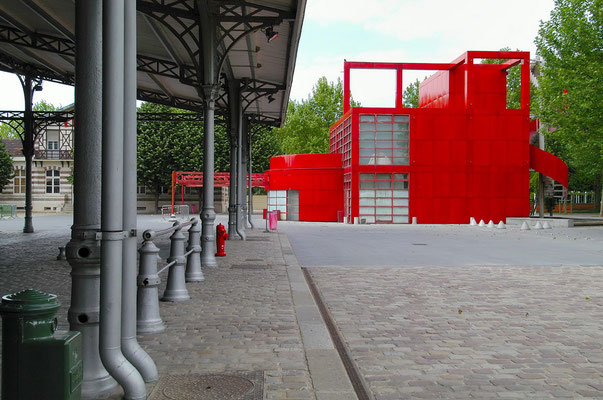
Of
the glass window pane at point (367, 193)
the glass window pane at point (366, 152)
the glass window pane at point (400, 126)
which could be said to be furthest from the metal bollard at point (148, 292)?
the glass window pane at point (400, 126)

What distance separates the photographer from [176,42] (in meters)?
15.5

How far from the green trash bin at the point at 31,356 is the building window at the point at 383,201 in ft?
111

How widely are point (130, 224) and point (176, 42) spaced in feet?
39.6

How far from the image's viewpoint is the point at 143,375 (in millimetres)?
4387

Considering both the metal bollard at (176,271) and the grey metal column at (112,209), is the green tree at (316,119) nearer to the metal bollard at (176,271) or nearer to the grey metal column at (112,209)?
the metal bollard at (176,271)

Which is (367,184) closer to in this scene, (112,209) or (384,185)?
(384,185)

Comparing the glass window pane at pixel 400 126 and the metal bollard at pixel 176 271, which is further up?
the glass window pane at pixel 400 126

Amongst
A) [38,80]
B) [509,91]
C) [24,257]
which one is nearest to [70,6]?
[24,257]

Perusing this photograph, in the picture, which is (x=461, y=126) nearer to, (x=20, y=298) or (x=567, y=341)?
(x=567, y=341)

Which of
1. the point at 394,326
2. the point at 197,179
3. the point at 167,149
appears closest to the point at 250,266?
the point at 394,326

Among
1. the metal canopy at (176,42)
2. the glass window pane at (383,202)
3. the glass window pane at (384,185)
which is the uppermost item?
the metal canopy at (176,42)

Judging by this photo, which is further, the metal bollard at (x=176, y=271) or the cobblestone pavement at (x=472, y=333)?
the metal bollard at (x=176, y=271)

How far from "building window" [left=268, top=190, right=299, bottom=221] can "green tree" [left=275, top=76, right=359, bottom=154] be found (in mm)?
20619

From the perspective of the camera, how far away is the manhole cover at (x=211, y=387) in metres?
4.12
